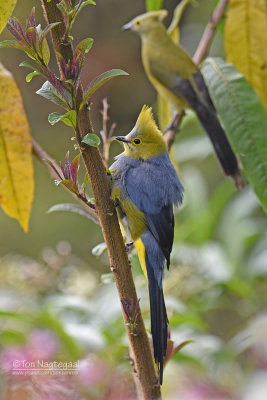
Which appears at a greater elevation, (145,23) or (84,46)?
(145,23)

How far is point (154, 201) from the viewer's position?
93 centimetres

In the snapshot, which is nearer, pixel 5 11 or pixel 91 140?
pixel 91 140

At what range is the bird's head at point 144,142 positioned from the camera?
1032 millimetres

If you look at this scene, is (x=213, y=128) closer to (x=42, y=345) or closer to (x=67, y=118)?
(x=42, y=345)

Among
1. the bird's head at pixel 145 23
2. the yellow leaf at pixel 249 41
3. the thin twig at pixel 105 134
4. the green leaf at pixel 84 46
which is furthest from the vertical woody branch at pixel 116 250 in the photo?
the bird's head at pixel 145 23

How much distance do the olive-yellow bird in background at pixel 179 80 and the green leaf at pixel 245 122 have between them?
0.26 metres

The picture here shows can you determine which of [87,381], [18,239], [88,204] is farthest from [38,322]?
[18,239]

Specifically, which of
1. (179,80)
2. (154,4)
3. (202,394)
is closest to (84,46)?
(202,394)

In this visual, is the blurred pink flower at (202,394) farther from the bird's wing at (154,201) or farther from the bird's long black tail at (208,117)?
the bird's long black tail at (208,117)

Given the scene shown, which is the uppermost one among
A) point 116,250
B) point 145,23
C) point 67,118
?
point 145,23

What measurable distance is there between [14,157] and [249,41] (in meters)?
0.63

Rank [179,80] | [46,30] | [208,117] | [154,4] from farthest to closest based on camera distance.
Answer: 1. [179,80]
2. [208,117]
3. [154,4]
4. [46,30]

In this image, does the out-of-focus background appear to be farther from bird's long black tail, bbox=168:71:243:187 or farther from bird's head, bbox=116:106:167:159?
bird's head, bbox=116:106:167:159

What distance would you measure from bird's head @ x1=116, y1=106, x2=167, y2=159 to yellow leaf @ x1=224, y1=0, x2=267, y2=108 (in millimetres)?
314
